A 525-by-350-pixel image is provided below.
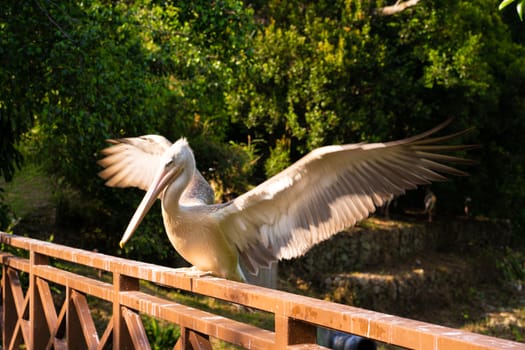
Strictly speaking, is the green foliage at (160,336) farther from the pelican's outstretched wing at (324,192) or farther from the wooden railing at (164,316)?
the pelican's outstretched wing at (324,192)

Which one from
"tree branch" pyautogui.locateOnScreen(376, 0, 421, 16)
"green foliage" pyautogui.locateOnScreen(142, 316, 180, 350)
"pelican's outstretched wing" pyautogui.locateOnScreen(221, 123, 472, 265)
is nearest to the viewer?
"pelican's outstretched wing" pyautogui.locateOnScreen(221, 123, 472, 265)

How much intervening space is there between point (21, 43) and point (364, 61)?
9.33 meters

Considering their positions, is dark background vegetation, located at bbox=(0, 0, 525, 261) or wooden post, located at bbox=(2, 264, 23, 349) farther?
dark background vegetation, located at bbox=(0, 0, 525, 261)

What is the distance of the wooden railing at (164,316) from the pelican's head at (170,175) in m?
0.38

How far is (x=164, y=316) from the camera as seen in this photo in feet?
9.13

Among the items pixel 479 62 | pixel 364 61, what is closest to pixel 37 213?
pixel 364 61

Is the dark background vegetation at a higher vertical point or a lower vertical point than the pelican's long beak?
higher

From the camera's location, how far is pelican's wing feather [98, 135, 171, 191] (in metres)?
5.05

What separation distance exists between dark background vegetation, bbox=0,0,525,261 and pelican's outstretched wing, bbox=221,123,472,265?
265 cm

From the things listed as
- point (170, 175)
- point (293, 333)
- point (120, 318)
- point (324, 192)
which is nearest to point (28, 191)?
point (170, 175)

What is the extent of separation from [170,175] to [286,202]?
2.06 feet

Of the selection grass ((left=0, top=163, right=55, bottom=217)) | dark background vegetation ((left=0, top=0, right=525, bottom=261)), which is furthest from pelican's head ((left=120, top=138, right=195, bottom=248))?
grass ((left=0, top=163, right=55, bottom=217))

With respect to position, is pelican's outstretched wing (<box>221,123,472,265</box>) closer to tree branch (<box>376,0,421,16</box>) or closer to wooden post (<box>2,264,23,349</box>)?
wooden post (<box>2,264,23,349</box>)

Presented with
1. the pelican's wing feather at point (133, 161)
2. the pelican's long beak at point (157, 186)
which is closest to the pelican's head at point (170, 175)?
the pelican's long beak at point (157, 186)
